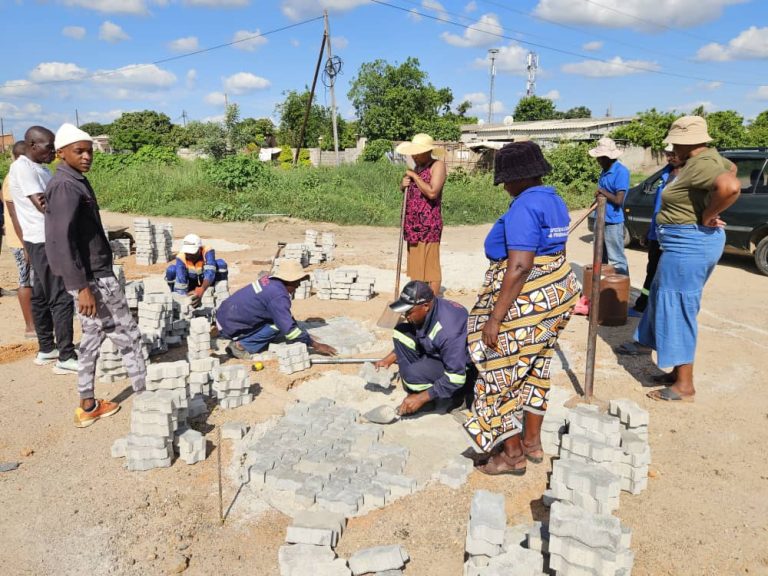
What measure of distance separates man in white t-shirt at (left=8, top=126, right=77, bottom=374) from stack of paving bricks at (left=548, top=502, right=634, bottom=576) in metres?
4.33

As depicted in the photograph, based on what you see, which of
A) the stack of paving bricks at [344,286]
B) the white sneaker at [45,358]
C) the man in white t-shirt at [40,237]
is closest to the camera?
the man in white t-shirt at [40,237]

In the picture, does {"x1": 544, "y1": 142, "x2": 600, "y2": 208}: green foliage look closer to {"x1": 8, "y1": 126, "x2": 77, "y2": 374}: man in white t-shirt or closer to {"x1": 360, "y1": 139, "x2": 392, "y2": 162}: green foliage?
A: {"x1": 360, "y1": 139, "x2": 392, "y2": 162}: green foliage

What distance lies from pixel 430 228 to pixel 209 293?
278cm

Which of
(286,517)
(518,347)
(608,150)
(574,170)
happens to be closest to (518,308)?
(518,347)

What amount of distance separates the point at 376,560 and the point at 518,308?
146cm

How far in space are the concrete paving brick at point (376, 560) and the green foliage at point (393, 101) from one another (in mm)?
31212

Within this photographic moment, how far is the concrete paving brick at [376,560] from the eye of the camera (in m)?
2.68

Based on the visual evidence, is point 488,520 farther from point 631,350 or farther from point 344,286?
point 344,286

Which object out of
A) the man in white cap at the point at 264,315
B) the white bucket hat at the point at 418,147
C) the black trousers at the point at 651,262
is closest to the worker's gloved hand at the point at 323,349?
the man in white cap at the point at 264,315

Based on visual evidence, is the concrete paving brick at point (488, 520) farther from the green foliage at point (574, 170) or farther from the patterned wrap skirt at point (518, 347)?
the green foliage at point (574, 170)

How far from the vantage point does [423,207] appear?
19.6ft

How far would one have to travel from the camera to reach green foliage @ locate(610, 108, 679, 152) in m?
25.7

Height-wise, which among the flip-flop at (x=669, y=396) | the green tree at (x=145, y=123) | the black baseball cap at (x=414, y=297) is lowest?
the flip-flop at (x=669, y=396)

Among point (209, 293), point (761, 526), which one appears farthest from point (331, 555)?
point (209, 293)
